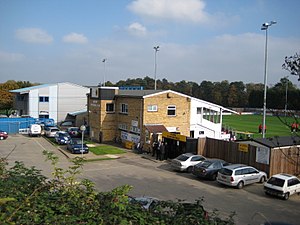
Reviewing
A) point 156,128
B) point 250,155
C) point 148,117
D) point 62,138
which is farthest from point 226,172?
point 62,138

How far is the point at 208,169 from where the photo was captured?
816 inches

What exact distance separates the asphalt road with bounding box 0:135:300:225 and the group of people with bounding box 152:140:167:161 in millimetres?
998

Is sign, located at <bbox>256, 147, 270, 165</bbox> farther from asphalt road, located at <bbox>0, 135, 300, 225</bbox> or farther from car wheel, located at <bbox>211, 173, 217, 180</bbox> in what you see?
car wheel, located at <bbox>211, 173, 217, 180</bbox>

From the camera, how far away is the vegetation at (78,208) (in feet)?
12.9

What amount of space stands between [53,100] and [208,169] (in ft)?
132

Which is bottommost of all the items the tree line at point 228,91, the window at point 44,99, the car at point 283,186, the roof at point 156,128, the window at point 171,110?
the car at point 283,186

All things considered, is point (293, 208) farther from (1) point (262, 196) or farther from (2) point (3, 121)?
(2) point (3, 121)

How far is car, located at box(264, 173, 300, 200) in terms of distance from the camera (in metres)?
17.1

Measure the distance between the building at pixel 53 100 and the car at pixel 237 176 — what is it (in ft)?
136

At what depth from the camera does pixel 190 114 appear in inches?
1361

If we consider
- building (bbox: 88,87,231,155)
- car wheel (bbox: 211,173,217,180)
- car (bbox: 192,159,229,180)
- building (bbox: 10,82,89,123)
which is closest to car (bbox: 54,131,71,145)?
building (bbox: 88,87,231,155)

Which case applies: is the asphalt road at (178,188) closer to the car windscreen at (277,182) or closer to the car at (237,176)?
the car at (237,176)

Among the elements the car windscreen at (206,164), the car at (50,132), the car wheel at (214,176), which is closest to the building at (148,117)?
the car at (50,132)

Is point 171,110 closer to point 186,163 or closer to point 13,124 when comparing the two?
point 186,163
